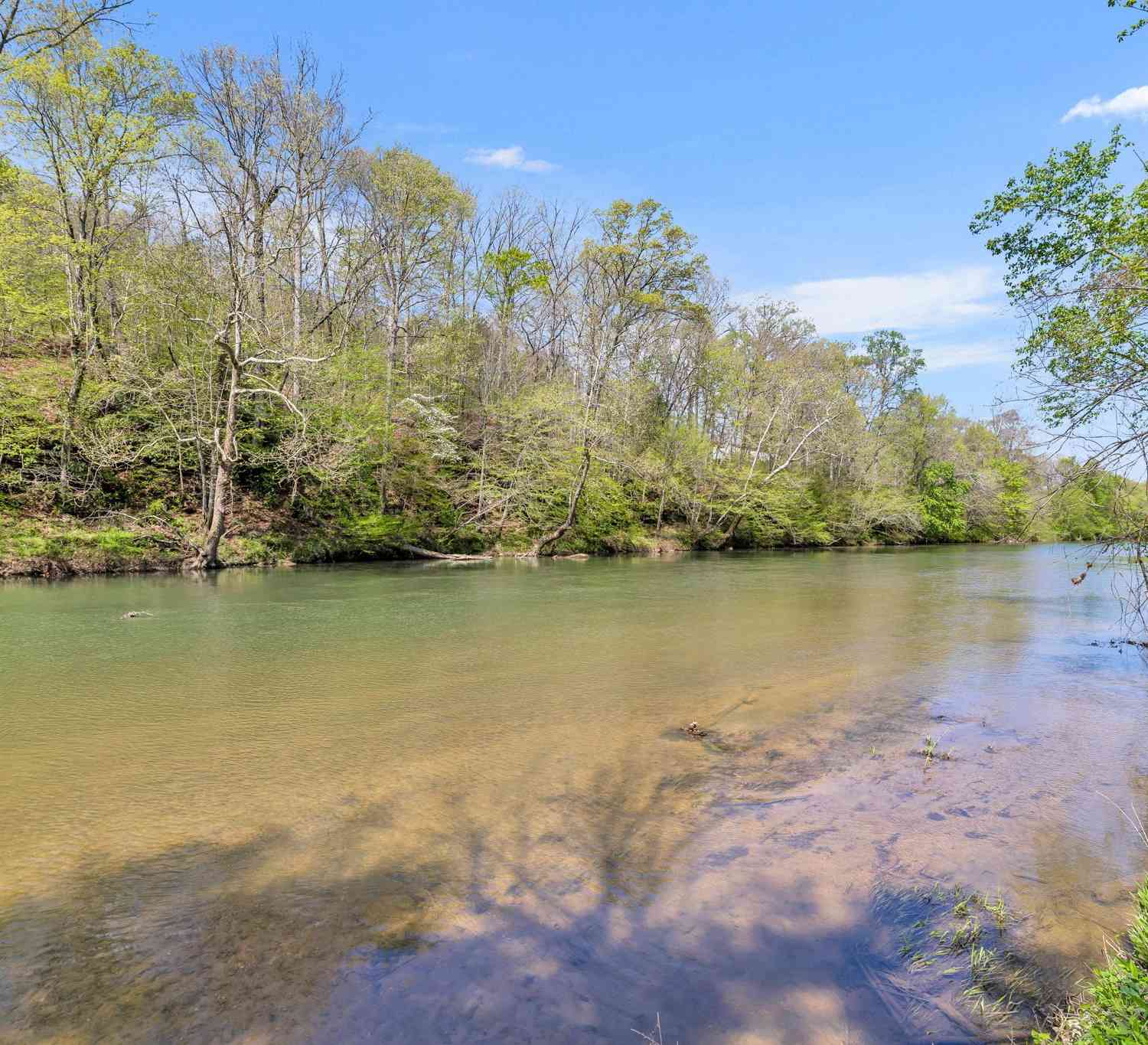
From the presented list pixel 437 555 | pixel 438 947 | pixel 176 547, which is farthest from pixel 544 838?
pixel 437 555

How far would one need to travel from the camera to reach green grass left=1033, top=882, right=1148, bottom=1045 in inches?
71.0

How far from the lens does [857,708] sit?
280 inches

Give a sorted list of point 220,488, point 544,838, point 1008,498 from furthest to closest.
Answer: point 1008,498
point 220,488
point 544,838

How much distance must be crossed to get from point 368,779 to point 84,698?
13.4 feet

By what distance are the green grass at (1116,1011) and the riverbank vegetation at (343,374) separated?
433 cm

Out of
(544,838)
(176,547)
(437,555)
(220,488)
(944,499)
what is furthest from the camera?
(944,499)

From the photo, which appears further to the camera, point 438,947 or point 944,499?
point 944,499

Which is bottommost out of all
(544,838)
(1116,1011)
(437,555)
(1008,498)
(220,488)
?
(544,838)

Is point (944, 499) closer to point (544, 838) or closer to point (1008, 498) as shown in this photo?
point (1008, 498)

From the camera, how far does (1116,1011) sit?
194 centimetres

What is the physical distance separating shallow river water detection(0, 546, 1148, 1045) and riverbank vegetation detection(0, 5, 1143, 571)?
2.84 m

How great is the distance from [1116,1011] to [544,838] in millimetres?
2937

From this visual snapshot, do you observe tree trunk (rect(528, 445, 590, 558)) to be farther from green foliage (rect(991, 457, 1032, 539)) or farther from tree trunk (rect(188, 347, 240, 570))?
green foliage (rect(991, 457, 1032, 539))

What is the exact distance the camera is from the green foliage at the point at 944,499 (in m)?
45.5
